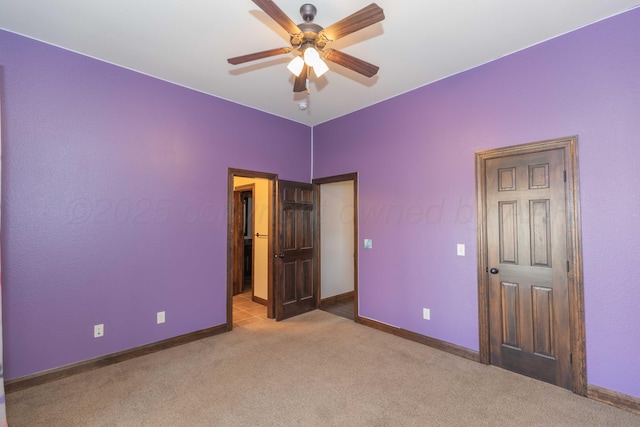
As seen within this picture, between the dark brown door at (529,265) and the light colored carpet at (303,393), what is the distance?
0.23 metres

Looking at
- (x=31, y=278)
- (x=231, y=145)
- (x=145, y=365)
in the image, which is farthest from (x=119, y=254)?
(x=231, y=145)

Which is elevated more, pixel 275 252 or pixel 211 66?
pixel 211 66

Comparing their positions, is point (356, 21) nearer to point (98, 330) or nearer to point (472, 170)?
point (472, 170)

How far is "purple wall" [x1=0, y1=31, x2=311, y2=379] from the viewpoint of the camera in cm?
267

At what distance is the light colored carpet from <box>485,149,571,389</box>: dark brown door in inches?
9.2

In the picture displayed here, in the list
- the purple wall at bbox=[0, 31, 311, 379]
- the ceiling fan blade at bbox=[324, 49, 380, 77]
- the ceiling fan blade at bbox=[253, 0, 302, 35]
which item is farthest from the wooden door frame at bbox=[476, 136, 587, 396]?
the purple wall at bbox=[0, 31, 311, 379]

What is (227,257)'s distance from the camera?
4.01 metres

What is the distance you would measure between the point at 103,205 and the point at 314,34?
265 cm

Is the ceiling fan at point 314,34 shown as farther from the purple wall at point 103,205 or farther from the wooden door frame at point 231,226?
the wooden door frame at point 231,226

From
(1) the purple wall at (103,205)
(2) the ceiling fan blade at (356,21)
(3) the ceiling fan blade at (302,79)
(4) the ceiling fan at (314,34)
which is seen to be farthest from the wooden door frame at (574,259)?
(1) the purple wall at (103,205)

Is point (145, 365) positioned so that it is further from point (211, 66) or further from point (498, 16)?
point (498, 16)

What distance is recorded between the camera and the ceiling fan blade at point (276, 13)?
5.57ft

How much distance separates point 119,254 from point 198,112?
6.22 ft

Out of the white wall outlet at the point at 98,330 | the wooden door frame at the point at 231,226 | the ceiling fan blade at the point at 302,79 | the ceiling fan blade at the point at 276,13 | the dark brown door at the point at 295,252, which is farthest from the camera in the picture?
the dark brown door at the point at 295,252
